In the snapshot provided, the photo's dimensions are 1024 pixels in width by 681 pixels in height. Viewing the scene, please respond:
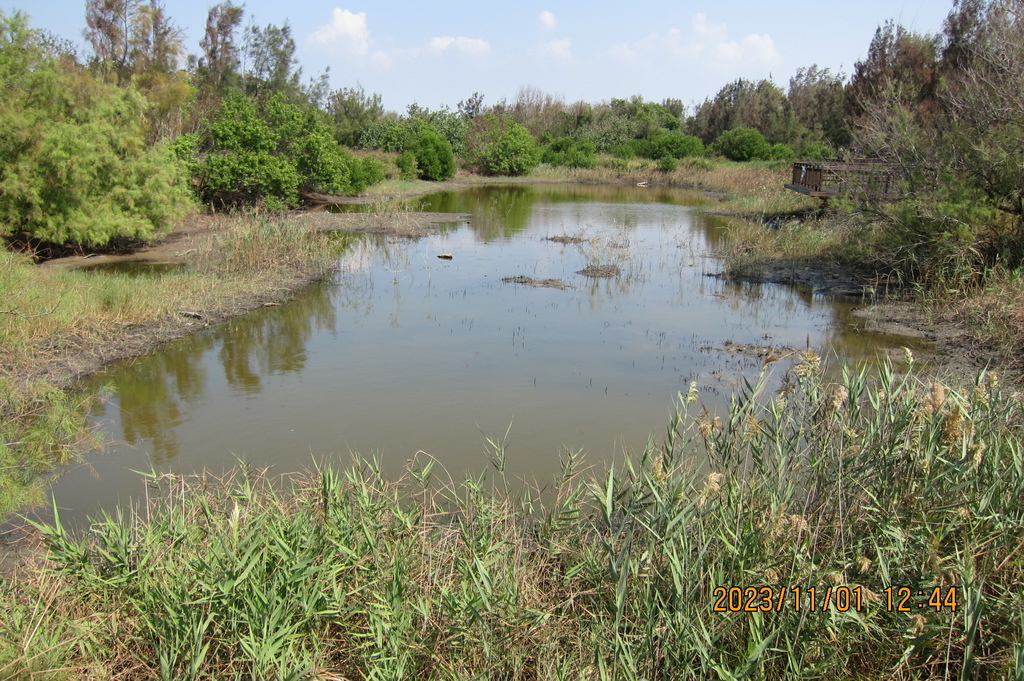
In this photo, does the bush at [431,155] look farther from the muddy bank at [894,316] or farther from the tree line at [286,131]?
the muddy bank at [894,316]

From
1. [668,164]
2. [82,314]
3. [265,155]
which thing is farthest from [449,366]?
[668,164]

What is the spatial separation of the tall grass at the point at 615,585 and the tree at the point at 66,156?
11.2 m

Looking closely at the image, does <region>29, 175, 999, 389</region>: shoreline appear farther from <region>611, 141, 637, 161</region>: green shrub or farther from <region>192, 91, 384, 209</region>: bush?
<region>611, 141, 637, 161</region>: green shrub

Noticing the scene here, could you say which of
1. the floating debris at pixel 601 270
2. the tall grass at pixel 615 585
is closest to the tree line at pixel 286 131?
the floating debris at pixel 601 270

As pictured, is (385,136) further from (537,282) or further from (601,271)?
(537,282)

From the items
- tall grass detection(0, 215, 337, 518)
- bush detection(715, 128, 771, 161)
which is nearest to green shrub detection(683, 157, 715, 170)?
bush detection(715, 128, 771, 161)

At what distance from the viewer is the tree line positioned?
11016mm

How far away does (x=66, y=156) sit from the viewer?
12484 mm

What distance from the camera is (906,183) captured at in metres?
12.1

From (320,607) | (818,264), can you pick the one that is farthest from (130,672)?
(818,264)

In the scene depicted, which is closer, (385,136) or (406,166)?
(406,166)

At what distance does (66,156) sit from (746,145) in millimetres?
34350

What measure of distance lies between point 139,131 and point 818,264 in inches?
523

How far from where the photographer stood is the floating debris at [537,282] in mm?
13516
